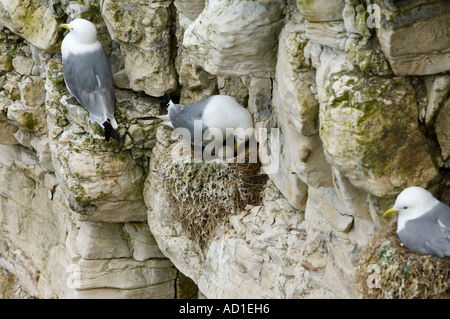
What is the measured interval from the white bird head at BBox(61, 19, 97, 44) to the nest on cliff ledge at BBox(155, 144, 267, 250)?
1078 millimetres

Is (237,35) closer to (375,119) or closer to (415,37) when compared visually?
(375,119)

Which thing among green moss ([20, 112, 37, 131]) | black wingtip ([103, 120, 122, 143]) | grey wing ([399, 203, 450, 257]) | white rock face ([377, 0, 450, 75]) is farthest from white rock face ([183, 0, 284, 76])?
green moss ([20, 112, 37, 131])

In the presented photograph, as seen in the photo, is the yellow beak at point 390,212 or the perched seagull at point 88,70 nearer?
the yellow beak at point 390,212

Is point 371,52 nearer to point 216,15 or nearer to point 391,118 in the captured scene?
point 391,118

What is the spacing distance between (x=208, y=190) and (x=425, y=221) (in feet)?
7.55

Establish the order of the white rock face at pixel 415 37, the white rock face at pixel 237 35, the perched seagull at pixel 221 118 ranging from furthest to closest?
the perched seagull at pixel 221 118 → the white rock face at pixel 237 35 → the white rock face at pixel 415 37

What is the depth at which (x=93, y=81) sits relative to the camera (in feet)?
17.3

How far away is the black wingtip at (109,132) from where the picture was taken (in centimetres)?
543

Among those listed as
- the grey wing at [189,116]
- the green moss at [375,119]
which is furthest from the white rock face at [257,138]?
the grey wing at [189,116]

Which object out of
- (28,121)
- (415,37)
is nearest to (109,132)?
(28,121)

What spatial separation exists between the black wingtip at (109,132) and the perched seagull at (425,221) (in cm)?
297

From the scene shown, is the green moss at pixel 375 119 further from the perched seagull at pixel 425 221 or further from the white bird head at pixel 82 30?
the white bird head at pixel 82 30

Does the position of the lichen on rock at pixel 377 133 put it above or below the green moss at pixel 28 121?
above

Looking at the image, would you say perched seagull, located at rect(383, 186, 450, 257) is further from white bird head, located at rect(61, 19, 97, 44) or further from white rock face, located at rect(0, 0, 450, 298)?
white bird head, located at rect(61, 19, 97, 44)
